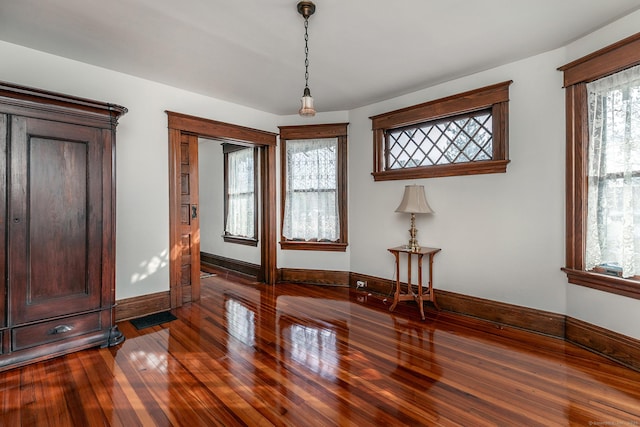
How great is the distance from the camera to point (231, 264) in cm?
547

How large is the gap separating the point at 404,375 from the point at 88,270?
2536 millimetres

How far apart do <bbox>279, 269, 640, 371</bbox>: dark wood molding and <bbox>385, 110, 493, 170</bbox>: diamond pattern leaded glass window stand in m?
1.50

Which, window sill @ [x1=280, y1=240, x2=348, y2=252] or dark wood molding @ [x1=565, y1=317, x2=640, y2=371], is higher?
window sill @ [x1=280, y1=240, x2=348, y2=252]

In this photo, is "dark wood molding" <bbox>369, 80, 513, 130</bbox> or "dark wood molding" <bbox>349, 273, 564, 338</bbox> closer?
"dark wood molding" <bbox>349, 273, 564, 338</bbox>

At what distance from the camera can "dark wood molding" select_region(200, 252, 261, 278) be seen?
197 inches

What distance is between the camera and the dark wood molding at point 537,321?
7.39ft

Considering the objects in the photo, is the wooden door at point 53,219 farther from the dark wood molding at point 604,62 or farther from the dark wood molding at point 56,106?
the dark wood molding at point 604,62

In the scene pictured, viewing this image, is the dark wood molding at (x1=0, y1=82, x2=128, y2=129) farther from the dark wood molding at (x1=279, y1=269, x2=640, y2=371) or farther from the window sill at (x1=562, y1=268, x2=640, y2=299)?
the window sill at (x1=562, y1=268, x2=640, y2=299)

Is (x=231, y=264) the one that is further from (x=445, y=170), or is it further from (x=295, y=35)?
(x=295, y=35)

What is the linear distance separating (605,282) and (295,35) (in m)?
3.08

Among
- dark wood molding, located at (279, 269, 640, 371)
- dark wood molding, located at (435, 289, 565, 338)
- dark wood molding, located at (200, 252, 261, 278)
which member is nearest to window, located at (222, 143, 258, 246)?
dark wood molding, located at (200, 252, 261, 278)

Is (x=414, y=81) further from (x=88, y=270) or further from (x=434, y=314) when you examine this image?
(x=88, y=270)

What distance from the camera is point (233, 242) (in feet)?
17.9

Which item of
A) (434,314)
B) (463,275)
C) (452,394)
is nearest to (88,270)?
(452,394)
